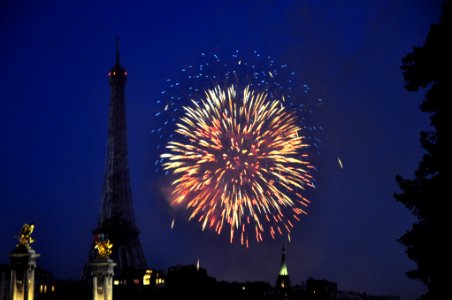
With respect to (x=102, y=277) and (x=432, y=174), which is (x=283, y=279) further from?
(x=432, y=174)

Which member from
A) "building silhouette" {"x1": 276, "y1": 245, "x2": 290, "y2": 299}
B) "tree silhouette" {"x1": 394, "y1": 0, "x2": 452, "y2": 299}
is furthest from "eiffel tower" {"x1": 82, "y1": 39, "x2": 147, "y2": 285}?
"tree silhouette" {"x1": 394, "y1": 0, "x2": 452, "y2": 299}

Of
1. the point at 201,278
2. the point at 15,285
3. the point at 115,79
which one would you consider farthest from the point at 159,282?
the point at 15,285

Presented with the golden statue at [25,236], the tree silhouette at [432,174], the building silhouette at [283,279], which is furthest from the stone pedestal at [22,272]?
the building silhouette at [283,279]

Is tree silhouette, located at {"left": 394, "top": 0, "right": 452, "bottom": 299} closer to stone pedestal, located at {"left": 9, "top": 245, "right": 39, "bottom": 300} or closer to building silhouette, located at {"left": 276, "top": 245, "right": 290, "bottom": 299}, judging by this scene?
stone pedestal, located at {"left": 9, "top": 245, "right": 39, "bottom": 300}

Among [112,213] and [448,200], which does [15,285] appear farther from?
[112,213]

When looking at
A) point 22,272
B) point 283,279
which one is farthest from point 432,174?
point 283,279

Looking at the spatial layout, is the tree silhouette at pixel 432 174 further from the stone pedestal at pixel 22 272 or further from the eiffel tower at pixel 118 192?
the eiffel tower at pixel 118 192

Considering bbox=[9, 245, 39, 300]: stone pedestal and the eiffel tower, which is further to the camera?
the eiffel tower
